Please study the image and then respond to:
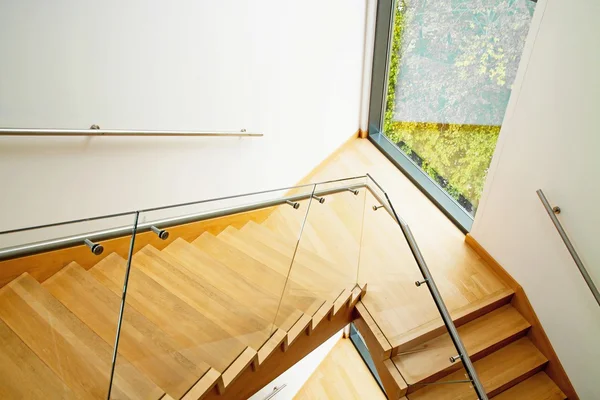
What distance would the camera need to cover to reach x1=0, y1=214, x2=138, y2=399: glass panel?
149 centimetres

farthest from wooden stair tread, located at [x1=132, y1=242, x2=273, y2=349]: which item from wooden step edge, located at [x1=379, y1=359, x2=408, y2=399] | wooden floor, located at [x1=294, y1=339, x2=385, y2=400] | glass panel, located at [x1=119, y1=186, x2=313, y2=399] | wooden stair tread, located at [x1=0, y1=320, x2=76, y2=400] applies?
wooden floor, located at [x1=294, y1=339, x2=385, y2=400]

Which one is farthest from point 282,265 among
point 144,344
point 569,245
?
point 569,245

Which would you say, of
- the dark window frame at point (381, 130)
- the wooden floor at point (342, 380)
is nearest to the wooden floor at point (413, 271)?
the dark window frame at point (381, 130)

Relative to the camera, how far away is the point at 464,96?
3.69 metres

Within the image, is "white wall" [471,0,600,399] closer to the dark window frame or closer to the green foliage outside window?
the green foliage outside window

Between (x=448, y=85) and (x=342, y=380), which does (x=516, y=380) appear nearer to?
(x=448, y=85)

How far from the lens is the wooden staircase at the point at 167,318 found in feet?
5.35

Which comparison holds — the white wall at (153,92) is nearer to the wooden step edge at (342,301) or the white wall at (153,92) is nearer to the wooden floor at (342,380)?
the wooden step edge at (342,301)

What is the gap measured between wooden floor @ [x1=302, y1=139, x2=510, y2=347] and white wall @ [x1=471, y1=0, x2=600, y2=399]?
1.09 feet

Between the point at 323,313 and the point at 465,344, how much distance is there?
3.98ft

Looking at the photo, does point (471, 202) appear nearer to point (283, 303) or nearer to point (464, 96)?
point (464, 96)

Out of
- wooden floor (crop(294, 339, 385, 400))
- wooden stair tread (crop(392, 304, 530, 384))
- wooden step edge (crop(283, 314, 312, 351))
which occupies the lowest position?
wooden floor (crop(294, 339, 385, 400))

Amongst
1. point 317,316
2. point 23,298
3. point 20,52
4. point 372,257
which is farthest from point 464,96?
point 23,298

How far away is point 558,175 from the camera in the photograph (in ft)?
8.79
